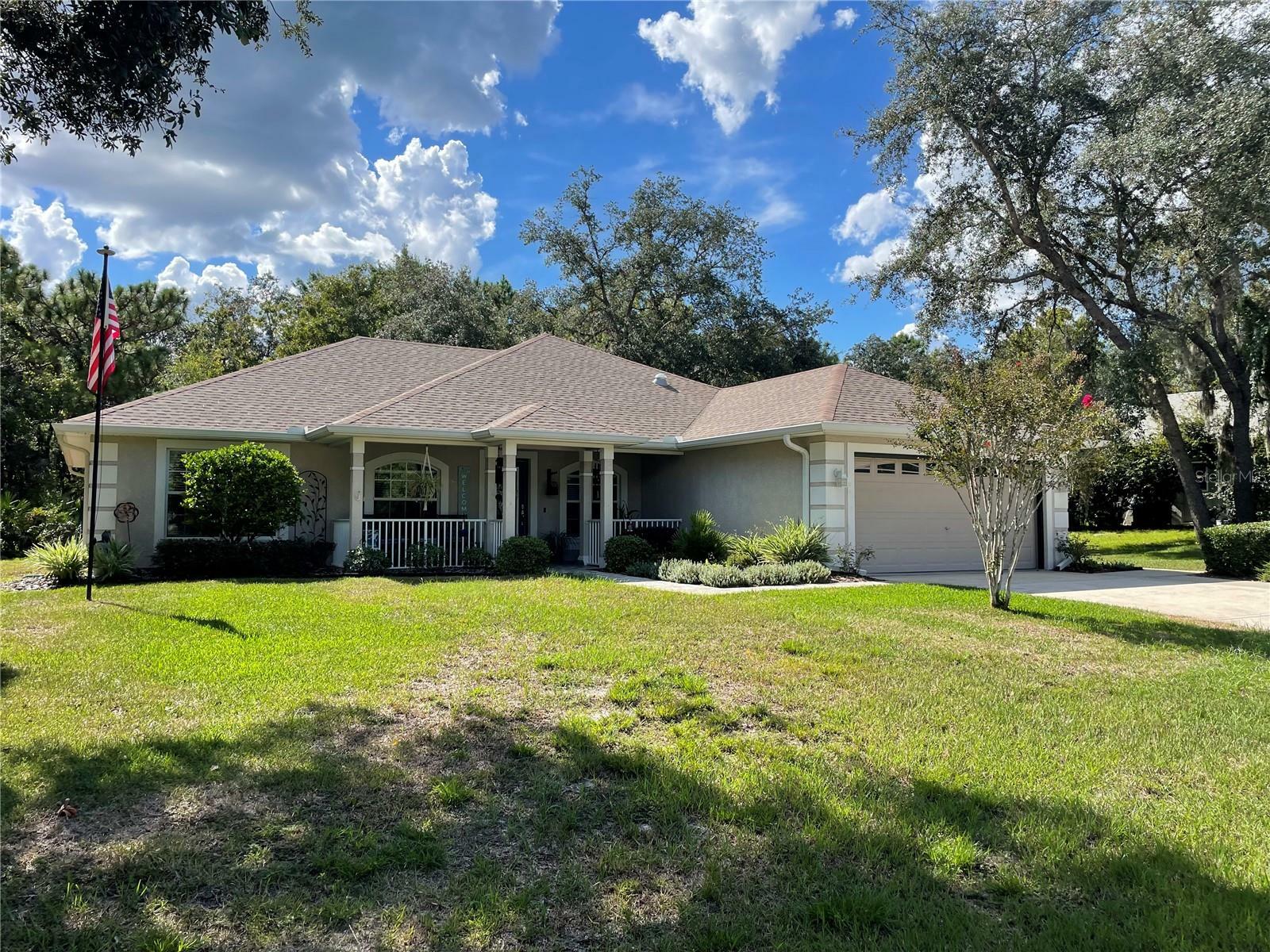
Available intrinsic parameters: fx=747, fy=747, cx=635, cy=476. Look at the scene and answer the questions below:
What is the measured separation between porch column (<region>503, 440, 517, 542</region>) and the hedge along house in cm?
4

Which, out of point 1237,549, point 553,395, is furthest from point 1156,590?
point 553,395

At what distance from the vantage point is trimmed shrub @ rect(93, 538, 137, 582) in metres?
11.8

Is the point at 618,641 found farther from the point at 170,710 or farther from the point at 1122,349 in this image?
the point at 1122,349

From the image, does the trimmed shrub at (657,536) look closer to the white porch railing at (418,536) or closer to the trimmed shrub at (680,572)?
the trimmed shrub at (680,572)

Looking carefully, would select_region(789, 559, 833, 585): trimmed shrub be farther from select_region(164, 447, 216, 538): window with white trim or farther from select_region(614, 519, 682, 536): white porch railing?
select_region(164, 447, 216, 538): window with white trim

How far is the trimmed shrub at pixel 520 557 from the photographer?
1320 centimetres

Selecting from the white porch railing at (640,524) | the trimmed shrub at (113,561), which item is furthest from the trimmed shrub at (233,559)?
the white porch railing at (640,524)

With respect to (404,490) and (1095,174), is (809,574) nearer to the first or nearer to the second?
(404,490)

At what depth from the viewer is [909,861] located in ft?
10.4

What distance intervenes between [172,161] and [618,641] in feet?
21.4

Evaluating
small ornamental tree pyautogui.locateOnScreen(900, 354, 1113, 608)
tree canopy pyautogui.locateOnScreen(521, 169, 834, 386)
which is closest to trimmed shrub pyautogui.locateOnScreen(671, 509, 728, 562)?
small ornamental tree pyautogui.locateOnScreen(900, 354, 1113, 608)

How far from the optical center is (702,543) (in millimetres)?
13961

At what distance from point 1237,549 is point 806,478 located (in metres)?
8.36

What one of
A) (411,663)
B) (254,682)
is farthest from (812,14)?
(254,682)
